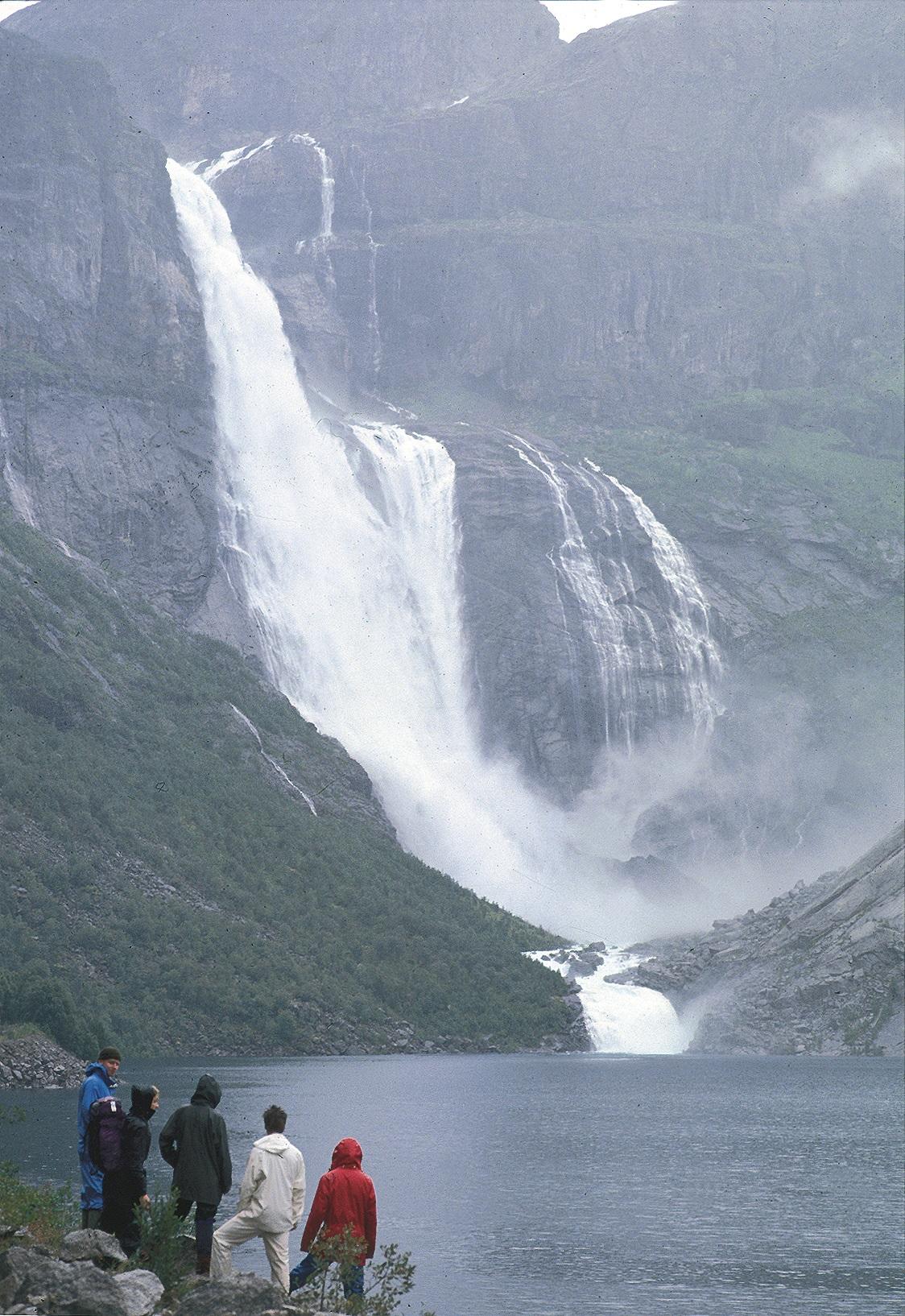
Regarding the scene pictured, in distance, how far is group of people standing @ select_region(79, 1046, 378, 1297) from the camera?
2153 centimetres

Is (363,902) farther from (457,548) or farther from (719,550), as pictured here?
(719,550)

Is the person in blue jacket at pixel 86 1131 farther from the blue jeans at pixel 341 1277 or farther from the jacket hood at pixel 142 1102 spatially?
the blue jeans at pixel 341 1277

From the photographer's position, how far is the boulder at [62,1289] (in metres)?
19.7

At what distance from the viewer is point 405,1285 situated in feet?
71.4

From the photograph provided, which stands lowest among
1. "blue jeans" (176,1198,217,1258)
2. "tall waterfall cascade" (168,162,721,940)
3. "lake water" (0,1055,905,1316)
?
"blue jeans" (176,1198,217,1258)

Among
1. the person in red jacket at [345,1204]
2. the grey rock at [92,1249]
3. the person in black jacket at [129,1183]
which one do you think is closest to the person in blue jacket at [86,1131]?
the person in black jacket at [129,1183]

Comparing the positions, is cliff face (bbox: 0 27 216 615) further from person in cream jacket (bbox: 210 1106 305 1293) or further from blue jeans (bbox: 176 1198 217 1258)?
person in cream jacket (bbox: 210 1106 305 1293)

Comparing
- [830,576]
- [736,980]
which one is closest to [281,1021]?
[736,980]

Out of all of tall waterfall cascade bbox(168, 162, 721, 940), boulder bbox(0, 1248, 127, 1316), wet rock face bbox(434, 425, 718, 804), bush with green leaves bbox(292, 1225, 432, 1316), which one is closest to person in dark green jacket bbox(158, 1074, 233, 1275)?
bush with green leaves bbox(292, 1225, 432, 1316)

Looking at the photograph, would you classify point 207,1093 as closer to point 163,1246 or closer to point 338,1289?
point 163,1246

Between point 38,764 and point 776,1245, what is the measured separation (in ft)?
246

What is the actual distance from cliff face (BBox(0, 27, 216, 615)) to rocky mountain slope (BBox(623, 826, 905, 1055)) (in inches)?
2006

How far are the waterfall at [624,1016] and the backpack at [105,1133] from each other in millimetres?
96129

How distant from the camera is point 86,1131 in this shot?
22.8 m
